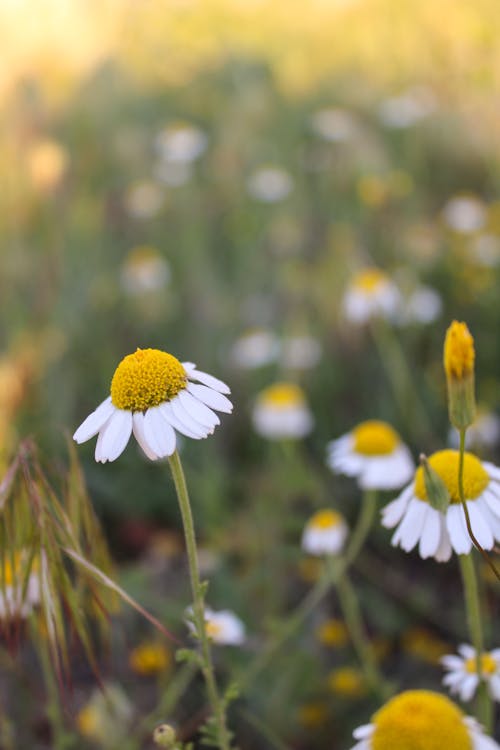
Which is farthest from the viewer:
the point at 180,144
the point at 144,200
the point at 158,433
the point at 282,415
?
the point at 180,144

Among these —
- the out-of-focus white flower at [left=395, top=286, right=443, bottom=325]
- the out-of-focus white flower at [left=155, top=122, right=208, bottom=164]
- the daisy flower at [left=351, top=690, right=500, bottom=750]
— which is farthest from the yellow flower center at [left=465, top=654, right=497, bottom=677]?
the out-of-focus white flower at [left=155, top=122, right=208, bottom=164]

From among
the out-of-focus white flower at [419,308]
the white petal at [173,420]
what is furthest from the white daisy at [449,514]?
the out-of-focus white flower at [419,308]

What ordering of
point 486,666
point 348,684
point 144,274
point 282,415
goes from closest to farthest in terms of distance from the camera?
1. point 486,666
2. point 348,684
3. point 282,415
4. point 144,274

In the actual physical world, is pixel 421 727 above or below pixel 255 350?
below

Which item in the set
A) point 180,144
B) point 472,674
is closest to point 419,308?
point 180,144

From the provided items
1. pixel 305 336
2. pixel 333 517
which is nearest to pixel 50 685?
pixel 333 517

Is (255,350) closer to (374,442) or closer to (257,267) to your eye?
(257,267)

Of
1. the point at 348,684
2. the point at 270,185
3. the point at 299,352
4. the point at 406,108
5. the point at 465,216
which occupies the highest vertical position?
the point at 406,108

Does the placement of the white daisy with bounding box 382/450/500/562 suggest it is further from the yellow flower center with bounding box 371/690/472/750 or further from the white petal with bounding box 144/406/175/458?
the white petal with bounding box 144/406/175/458
